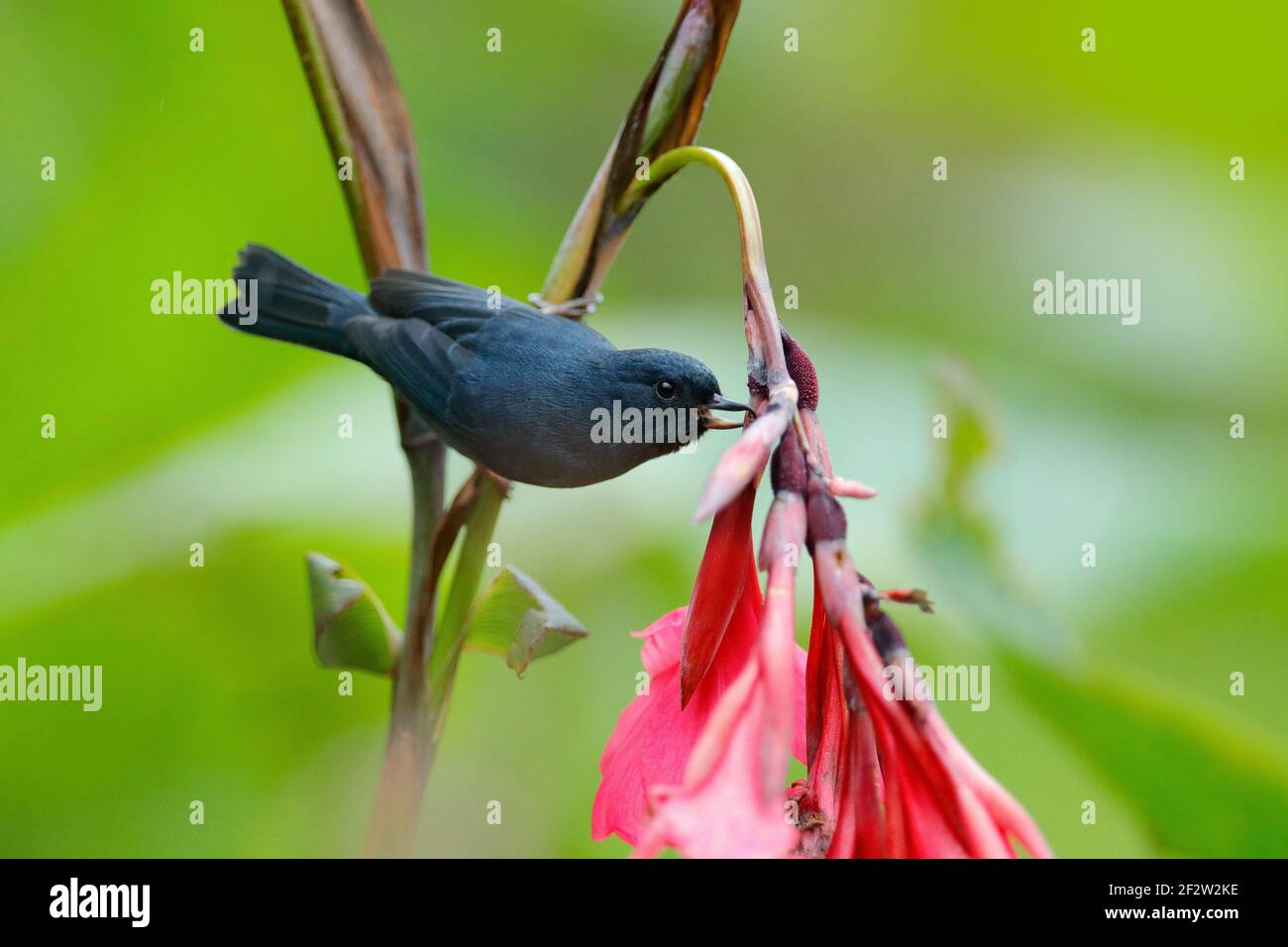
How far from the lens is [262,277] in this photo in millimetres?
912

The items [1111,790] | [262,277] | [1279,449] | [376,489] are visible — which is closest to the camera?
[1111,790]

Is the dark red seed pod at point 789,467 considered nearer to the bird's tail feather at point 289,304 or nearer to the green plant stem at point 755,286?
the green plant stem at point 755,286

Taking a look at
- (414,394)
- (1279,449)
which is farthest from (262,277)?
(1279,449)

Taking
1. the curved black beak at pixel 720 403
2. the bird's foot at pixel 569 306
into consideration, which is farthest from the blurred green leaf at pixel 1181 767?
the bird's foot at pixel 569 306

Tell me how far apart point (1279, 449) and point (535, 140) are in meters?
0.95

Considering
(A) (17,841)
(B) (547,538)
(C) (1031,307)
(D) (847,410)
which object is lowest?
(A) (17,841)

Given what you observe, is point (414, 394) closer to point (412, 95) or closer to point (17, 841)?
point (17, 841)

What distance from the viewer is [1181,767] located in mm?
678

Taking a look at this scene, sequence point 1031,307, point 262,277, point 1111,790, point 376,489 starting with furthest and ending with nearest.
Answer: point 1031,307 < point 376,489 < point 262,277 < point 1111,790

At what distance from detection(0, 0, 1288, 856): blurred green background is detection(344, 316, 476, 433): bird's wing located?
22 centimetres

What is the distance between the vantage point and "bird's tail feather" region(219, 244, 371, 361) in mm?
911

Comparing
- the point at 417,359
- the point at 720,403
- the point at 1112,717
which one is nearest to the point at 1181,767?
the point at 1112,717

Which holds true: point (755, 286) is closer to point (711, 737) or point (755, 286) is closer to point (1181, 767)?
point (711, 737)

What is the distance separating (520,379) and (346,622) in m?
0.26
